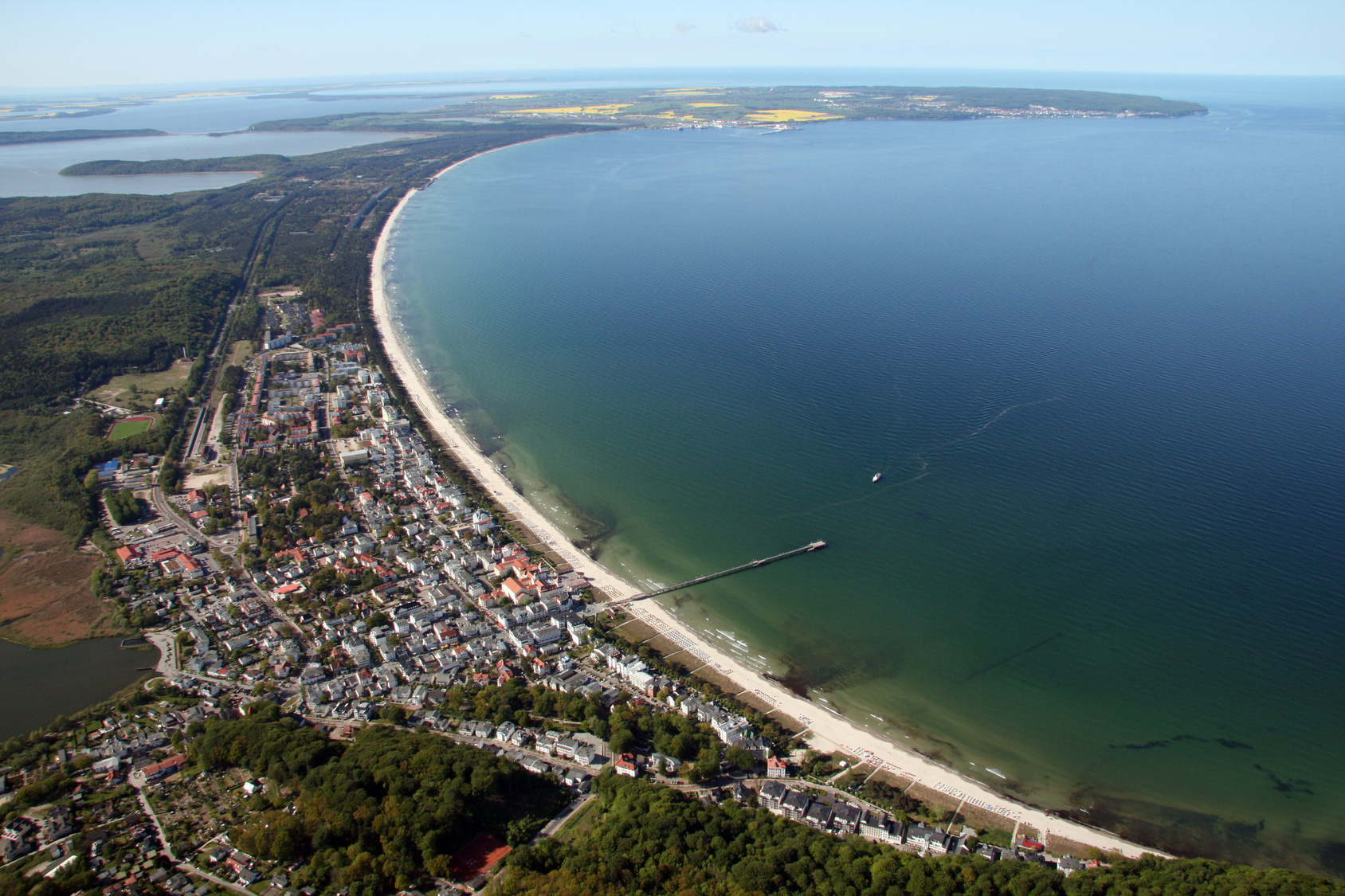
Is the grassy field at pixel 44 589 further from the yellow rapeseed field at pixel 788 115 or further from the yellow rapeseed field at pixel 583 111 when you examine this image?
the yellow rapeseed field at pixel 583 111

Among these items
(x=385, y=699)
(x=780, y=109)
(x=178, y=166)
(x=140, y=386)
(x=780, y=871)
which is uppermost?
(x=780, y=109)

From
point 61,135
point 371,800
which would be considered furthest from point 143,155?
point 371,800

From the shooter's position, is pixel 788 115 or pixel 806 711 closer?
pixel 806 711

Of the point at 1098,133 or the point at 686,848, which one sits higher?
the point at 1098,133

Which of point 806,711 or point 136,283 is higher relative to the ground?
point 136,283

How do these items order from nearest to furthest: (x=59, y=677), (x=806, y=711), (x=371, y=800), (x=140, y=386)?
(x=371, y=800) → (x=806, y=711) → (x=59, y=677) → (x=140, y=386)

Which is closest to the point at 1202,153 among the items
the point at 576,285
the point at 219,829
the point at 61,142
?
the point at 576,285

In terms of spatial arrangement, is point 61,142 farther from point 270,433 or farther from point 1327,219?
point 1327,219

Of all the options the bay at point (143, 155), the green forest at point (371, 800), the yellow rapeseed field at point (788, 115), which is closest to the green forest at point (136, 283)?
the bay at point (143, 155)

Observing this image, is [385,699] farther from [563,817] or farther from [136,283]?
[136,283]
